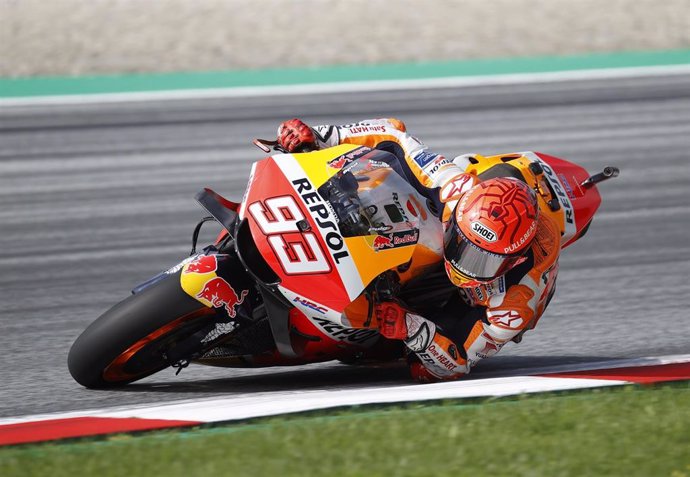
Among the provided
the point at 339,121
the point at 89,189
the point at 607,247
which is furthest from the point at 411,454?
the point at 339,121

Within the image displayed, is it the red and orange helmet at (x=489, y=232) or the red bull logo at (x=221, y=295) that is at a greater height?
the red and orange helmet at (x=489, y=232)

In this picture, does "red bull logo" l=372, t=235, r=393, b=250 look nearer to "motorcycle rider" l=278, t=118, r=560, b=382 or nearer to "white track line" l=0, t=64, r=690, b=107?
"motorcycle rider" l=278, t=118, r=560, b=382

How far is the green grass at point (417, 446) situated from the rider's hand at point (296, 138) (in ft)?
4.93

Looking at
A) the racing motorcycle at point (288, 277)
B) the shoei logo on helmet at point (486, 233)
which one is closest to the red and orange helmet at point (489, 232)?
the shoei logo on helmet at point (486, 233)

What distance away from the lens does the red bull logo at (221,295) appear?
5.08 m

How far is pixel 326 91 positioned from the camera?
14.6 m

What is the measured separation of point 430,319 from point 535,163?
1.04m

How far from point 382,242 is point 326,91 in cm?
976

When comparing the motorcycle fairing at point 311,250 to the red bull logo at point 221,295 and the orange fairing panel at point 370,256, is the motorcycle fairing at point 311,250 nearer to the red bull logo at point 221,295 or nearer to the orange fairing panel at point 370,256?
the orange fairing panel at point 370,256

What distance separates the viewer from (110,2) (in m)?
18.4

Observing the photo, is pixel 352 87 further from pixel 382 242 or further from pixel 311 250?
pixel 311 250

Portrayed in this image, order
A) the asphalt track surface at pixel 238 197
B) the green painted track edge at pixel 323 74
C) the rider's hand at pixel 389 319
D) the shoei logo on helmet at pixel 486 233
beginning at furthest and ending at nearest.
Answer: the green painted track edge at pixel 323 74 < the asphalt track surface at pixel 238 197 < the rider's hand at pixel 389 319 < the shoei logo on helmet at pixel 486 233

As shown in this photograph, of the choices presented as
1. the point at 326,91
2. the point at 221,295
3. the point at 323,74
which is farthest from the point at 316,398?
the point at 323,74

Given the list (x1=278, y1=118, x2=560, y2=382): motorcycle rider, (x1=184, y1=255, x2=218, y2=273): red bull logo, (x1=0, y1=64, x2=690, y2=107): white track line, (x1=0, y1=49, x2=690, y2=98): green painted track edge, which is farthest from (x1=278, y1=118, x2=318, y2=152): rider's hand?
(x1=0, y1=49, x2=690, y2=98): green painted track edge
